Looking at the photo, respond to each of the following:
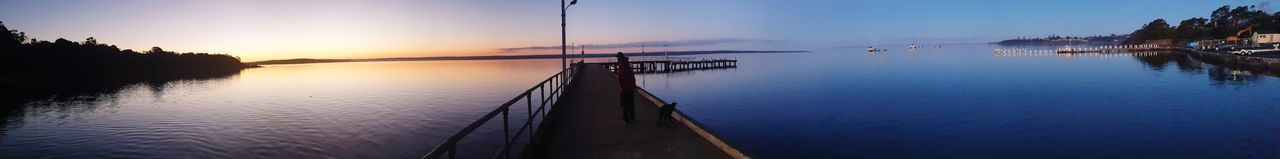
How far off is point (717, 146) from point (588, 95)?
8.86 meters

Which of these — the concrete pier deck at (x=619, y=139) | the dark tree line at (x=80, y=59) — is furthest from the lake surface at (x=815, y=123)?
the dark tree line at (x=80, y=59)

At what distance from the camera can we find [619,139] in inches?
334

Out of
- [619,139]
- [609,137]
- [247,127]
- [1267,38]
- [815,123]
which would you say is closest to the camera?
[619,139]

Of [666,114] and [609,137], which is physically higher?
[666,114]

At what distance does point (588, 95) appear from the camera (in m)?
16.5

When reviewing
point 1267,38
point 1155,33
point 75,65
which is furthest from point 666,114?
point 1155,33

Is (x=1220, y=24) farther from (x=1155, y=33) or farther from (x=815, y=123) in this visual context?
(x=815, y=123)

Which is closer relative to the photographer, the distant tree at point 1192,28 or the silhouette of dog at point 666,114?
the silhouette of dog at point 666,114

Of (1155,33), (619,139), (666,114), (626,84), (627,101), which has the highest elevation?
(1155,33)

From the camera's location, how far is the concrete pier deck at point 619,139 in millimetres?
7520

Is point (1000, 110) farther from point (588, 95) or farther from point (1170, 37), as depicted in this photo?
point (1170, 37)

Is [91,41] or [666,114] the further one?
[91,41]

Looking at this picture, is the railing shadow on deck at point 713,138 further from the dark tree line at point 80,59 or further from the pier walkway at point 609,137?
the dark tree line at point 80,59

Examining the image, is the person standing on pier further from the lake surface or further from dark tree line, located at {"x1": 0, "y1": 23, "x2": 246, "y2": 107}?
dark tree line, located at {"x1": 0, "y1": 23, "x2": 246, "y2": 107}
